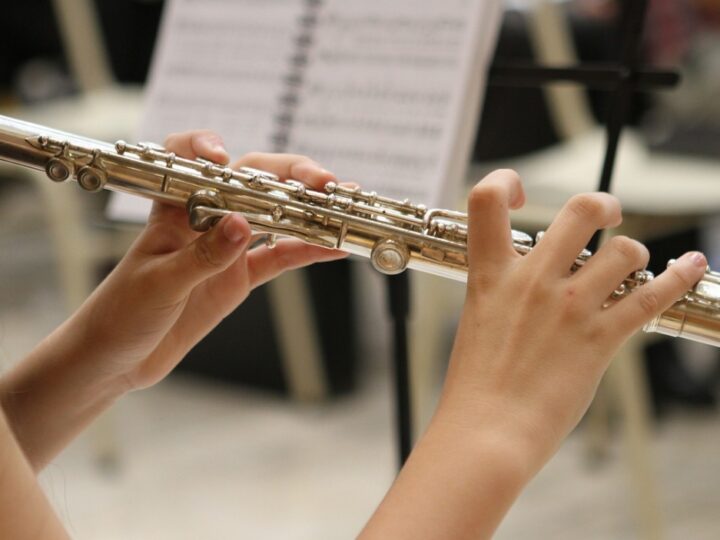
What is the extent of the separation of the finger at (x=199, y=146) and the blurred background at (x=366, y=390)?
763 millimetres

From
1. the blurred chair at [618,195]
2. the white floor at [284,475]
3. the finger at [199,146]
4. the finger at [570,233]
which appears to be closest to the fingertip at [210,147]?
the finger at [199,146]

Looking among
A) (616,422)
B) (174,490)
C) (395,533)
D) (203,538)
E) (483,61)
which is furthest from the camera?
(616,422)

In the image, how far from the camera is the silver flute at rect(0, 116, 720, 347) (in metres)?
0.70

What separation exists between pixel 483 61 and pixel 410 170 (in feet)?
0.43

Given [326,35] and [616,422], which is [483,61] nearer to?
[326,35]

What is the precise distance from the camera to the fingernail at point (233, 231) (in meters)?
0.67

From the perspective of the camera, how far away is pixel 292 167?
751mm

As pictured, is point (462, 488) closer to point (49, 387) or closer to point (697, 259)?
point (697, 259)

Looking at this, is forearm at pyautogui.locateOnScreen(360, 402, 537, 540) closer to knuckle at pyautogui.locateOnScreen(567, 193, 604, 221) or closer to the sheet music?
knuckle at pyautogui.locateOnScreen(567, 193, 604, 221)

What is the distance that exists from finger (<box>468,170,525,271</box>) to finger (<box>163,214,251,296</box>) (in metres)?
0.18

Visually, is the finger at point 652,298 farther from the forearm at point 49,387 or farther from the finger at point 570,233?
the forearm at point 49,387

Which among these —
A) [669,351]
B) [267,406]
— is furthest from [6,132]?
[669,351]

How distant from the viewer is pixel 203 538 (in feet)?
5.19

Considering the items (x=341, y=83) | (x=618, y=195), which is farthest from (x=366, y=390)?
(x=341, y=83)
